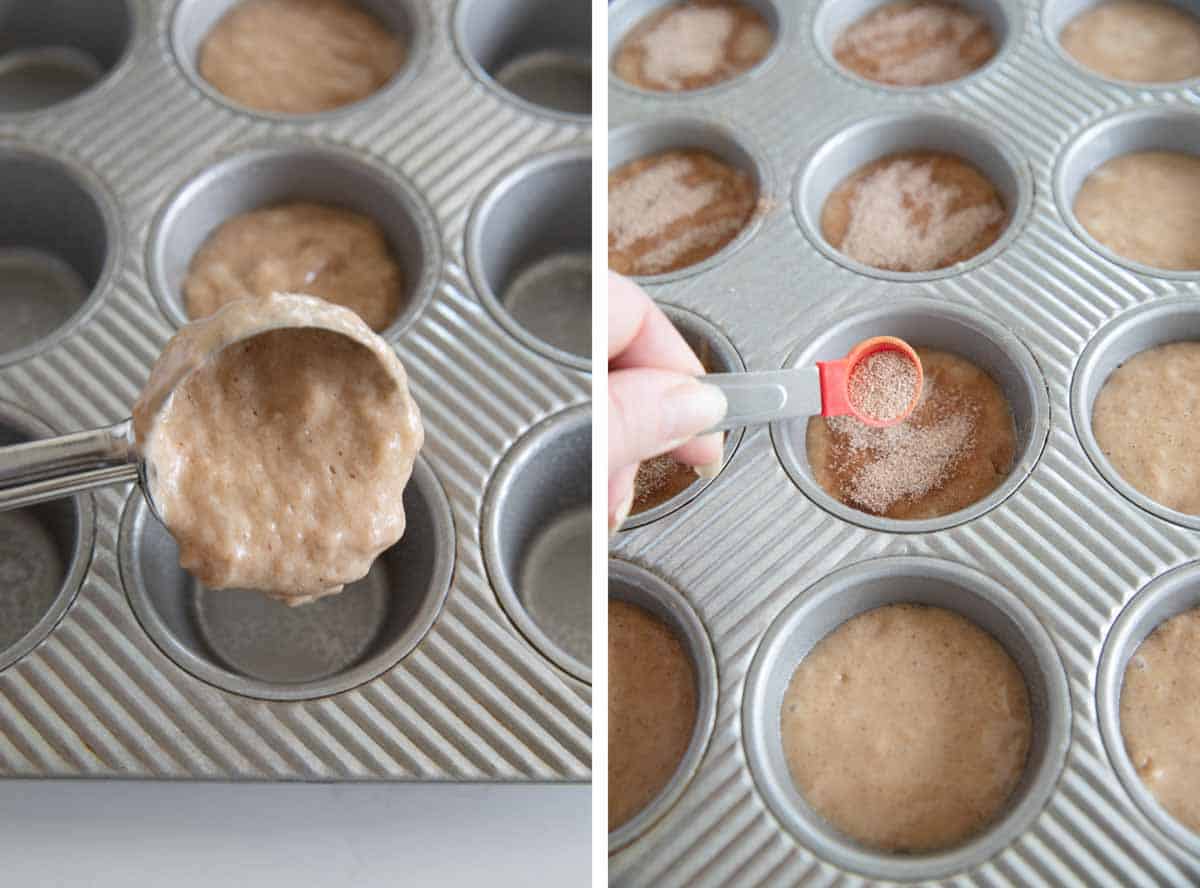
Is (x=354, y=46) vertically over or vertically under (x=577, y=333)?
over

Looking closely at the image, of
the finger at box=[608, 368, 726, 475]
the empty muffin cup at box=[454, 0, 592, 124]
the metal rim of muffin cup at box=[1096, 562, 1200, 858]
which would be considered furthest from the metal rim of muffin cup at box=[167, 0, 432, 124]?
the metal rim of muffin cup at box=[1096, 562, 1200, 858]

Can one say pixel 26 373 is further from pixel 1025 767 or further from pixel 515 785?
pixel 1025 767

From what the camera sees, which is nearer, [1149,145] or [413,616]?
[413,616]

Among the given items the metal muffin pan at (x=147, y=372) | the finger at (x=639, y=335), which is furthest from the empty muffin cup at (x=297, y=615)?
the finger at (x=639, y=335)

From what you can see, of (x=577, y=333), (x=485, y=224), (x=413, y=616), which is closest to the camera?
(x=413, y=616)

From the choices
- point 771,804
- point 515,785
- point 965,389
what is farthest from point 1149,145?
point 515,785

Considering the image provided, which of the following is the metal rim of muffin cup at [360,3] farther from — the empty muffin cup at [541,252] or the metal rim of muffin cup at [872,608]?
the metal rim of muffin cup at [872,608]
